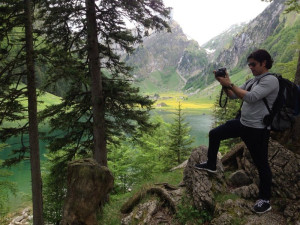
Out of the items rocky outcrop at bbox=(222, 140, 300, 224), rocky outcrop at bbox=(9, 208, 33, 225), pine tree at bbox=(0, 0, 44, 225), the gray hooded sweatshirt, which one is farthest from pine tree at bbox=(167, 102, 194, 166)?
the gray hooded sweatshirt

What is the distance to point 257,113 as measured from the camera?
3395mm

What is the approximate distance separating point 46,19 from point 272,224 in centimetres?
895

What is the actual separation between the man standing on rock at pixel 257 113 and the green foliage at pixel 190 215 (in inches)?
38.5

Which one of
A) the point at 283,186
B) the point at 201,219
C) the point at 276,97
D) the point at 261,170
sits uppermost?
the point at 276,97

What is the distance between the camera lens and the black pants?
349 cm

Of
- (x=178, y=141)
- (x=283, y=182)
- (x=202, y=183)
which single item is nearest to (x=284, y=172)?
(x=283, y=182)

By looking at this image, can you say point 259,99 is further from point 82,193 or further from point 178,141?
point 178,141

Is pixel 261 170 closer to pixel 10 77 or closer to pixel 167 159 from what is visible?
pixel 10 77

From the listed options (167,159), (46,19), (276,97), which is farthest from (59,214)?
(276,97)

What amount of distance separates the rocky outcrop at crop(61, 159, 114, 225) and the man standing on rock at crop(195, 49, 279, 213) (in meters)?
2.96

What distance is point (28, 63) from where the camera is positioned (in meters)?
6.73

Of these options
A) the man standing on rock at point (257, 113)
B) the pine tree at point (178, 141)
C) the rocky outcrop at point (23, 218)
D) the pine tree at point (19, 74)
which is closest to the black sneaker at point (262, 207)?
the man standing on rock at point (257, 113)

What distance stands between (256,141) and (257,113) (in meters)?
0.49

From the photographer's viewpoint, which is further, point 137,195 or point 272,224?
point 137,195
